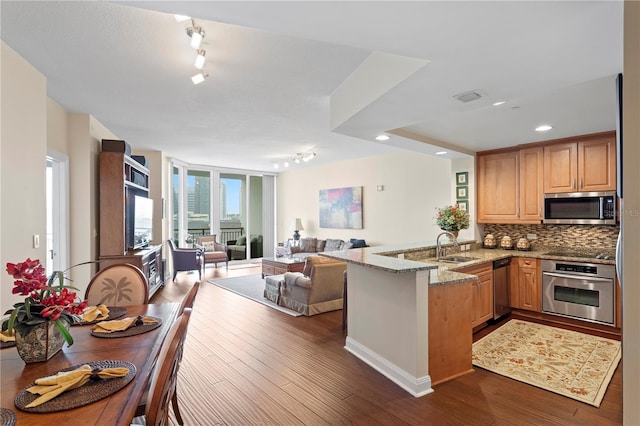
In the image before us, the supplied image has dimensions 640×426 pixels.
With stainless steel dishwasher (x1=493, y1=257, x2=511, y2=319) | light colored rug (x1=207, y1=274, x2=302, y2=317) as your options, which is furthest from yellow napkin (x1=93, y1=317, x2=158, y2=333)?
stainless steel dishwasher (x1=493, y1=257, x2=511, y2=319)

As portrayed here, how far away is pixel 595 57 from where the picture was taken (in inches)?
69.4


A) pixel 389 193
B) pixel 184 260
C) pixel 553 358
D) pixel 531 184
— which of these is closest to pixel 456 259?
pixel 553 358

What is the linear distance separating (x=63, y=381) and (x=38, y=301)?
1.36 feet

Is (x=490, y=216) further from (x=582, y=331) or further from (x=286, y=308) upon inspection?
(x=286, y=308)


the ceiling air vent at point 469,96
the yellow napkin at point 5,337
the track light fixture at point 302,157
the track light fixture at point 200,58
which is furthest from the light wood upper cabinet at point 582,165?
the yellow napkin at point 5,337

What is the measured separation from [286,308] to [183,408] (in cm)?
252

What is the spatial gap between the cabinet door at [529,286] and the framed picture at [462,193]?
1239 millimetres

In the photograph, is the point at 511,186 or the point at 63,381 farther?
the point at 511,186

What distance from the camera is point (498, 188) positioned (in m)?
4.73

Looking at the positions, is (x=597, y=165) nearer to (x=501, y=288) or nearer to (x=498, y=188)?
(x=498, y=188)

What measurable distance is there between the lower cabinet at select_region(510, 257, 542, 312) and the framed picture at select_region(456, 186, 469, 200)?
3.88ft

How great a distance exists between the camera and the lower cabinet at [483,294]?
3626 mm

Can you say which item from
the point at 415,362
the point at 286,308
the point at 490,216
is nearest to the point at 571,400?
the point at 415,362

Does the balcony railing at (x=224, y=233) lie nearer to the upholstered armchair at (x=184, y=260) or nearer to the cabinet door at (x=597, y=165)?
the upholstered armchair at (x=184, y=260)
